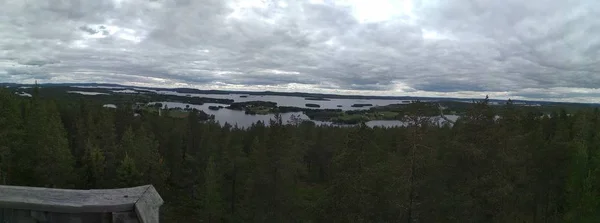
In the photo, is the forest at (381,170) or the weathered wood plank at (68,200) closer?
the weathered wood plank at (68,200)

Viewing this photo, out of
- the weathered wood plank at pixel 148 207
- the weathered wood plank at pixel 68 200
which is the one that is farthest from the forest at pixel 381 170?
the weathered wood plank at pixel 148 207

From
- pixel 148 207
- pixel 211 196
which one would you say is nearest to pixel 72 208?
pixel 148 207

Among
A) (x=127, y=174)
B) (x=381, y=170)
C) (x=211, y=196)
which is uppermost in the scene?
(x=381, y=170)

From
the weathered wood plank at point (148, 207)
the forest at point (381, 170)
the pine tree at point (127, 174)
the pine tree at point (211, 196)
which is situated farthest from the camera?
the pine tree at point (211, 196)

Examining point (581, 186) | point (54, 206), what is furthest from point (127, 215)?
point (581, 186)

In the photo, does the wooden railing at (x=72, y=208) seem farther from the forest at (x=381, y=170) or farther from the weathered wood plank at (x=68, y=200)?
the forest at (x=381, y=170)

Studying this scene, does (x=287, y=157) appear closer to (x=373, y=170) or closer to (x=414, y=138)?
(x=373, y=170)

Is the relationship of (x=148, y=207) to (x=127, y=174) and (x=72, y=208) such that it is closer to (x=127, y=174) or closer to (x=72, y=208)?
(x=72, y=208)
